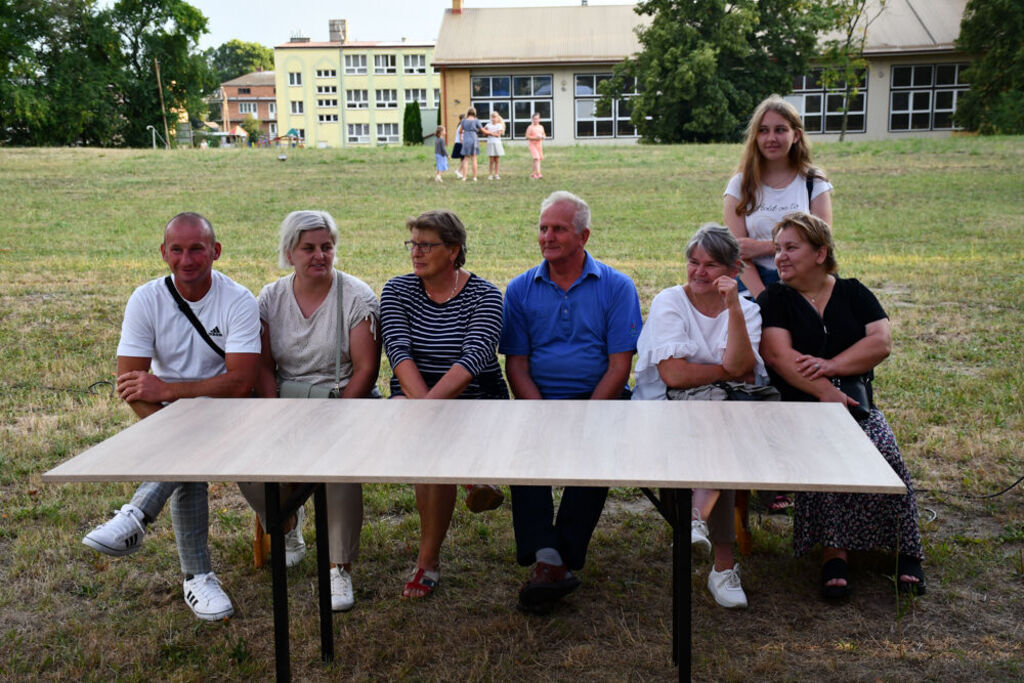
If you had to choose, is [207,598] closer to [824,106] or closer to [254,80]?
[824,106]

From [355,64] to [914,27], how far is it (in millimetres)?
47869

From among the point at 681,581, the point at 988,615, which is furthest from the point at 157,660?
the point at 988,615

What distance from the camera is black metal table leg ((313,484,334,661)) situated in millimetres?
3281

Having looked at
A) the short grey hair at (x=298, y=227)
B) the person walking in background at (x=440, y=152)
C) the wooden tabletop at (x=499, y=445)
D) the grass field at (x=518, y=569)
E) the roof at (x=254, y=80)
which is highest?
the roof at (x=254, y=80)

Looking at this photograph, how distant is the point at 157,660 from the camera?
331cm

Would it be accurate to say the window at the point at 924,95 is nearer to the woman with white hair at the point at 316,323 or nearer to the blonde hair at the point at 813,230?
the blonde hair at the point at 813,230

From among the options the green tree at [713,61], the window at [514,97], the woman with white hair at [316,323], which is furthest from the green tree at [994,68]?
the woman with white hair at [316,323]

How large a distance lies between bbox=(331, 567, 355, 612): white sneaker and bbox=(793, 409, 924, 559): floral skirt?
177cm

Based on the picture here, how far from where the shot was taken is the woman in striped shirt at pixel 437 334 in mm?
3775

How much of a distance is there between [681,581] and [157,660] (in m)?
1.79

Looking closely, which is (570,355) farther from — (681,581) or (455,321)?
(681,581)

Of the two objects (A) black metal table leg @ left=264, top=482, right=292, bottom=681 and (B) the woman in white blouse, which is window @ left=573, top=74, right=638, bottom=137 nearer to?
(B) the woman in white blouse

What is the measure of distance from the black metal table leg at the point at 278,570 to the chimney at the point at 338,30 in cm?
8182

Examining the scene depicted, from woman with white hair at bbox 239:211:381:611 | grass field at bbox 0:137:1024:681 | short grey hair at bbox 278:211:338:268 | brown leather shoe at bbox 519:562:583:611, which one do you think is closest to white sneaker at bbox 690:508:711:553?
grass field at bbox 0:137:1024:681
